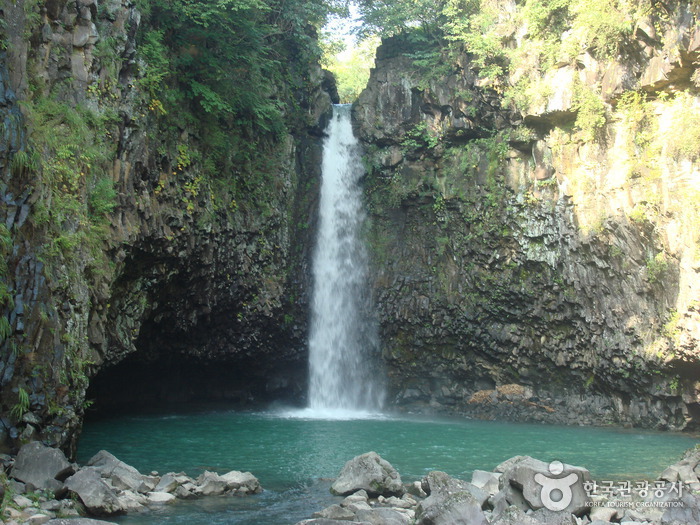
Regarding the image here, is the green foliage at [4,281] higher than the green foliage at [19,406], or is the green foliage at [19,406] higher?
the green foliage at [4,281]

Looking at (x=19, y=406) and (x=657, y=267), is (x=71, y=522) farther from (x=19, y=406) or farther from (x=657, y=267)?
(x=657, y=267)

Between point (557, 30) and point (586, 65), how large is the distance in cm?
172

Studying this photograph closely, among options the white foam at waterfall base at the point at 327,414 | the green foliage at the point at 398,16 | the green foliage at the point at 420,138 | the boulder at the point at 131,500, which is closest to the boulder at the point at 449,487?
the boulder at the point at 131,500

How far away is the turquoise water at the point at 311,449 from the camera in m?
7.74

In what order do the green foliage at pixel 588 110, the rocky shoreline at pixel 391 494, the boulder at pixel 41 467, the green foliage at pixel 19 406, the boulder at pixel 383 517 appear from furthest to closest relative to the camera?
the green foliage at pixel 588 110 → the green foliage at pixel 19 406 → the boulder at pixel 41 467 → the boulder at pixel 383 517 → the rocky shoreline at pixel 391 494

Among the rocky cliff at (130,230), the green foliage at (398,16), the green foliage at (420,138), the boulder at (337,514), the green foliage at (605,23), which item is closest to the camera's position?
the boulder at (337,514)

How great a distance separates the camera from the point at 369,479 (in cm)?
806

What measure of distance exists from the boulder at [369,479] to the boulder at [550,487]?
1.64 m

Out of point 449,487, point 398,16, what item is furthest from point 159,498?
point 398,16

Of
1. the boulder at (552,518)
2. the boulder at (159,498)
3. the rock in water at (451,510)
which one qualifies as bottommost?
the boulder at (159,498)

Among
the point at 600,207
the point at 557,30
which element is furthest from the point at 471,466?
the point at 557,30

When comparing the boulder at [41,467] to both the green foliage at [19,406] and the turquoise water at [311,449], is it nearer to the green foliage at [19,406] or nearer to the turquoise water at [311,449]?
the green foliage at [19,406]

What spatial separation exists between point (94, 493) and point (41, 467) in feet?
2.41

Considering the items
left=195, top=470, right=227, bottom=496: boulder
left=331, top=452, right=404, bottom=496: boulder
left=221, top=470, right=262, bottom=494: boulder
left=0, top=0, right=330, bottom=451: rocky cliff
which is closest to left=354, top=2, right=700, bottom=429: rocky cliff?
left=0, top=0, right=330, bottom=451: rocky cliff
